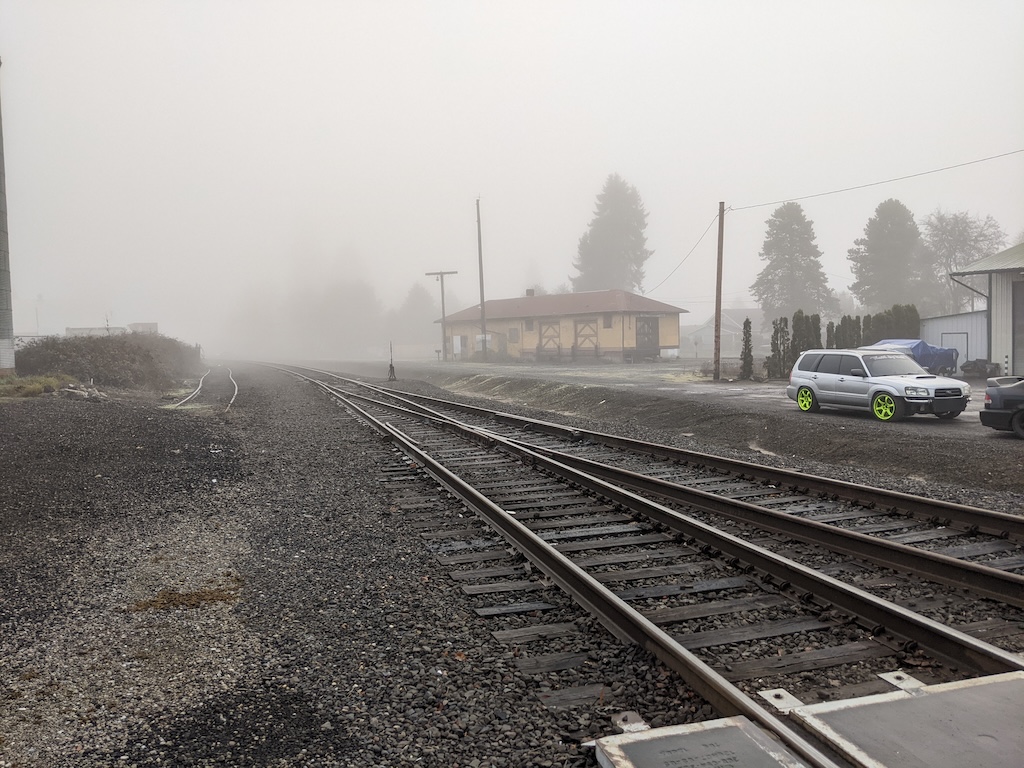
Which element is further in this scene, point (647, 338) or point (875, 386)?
point (647, 338)

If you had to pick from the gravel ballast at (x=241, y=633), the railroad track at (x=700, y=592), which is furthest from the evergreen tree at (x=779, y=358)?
the railroad track at (x=700, y=592)

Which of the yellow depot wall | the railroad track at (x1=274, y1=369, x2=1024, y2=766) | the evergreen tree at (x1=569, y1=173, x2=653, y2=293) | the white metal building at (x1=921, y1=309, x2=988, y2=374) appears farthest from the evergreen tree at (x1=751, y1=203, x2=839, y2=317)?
the railroad track at (x1=274, y1=369, x2=1024, y2=766)

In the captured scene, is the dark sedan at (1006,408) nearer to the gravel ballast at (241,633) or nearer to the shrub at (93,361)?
the gravel ballast at (241,633)

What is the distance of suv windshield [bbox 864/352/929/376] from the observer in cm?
1498

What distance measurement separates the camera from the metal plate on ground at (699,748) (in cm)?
290

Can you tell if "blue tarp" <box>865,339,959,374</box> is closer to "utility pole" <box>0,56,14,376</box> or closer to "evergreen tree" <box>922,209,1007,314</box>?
"utility pole" <box>0,56,14,376</box>

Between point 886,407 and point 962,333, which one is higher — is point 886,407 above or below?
below

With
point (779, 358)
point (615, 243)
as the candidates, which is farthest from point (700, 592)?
point (615, 243)

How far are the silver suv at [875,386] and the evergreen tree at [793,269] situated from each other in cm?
6842

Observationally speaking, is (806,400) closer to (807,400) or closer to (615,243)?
(807,400)

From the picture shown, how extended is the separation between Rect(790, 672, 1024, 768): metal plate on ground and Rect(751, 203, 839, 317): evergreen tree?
8226cm

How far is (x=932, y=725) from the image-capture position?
3150 millimetres

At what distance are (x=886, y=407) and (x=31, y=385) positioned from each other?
865 inches

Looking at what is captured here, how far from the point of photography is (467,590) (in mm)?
5309
